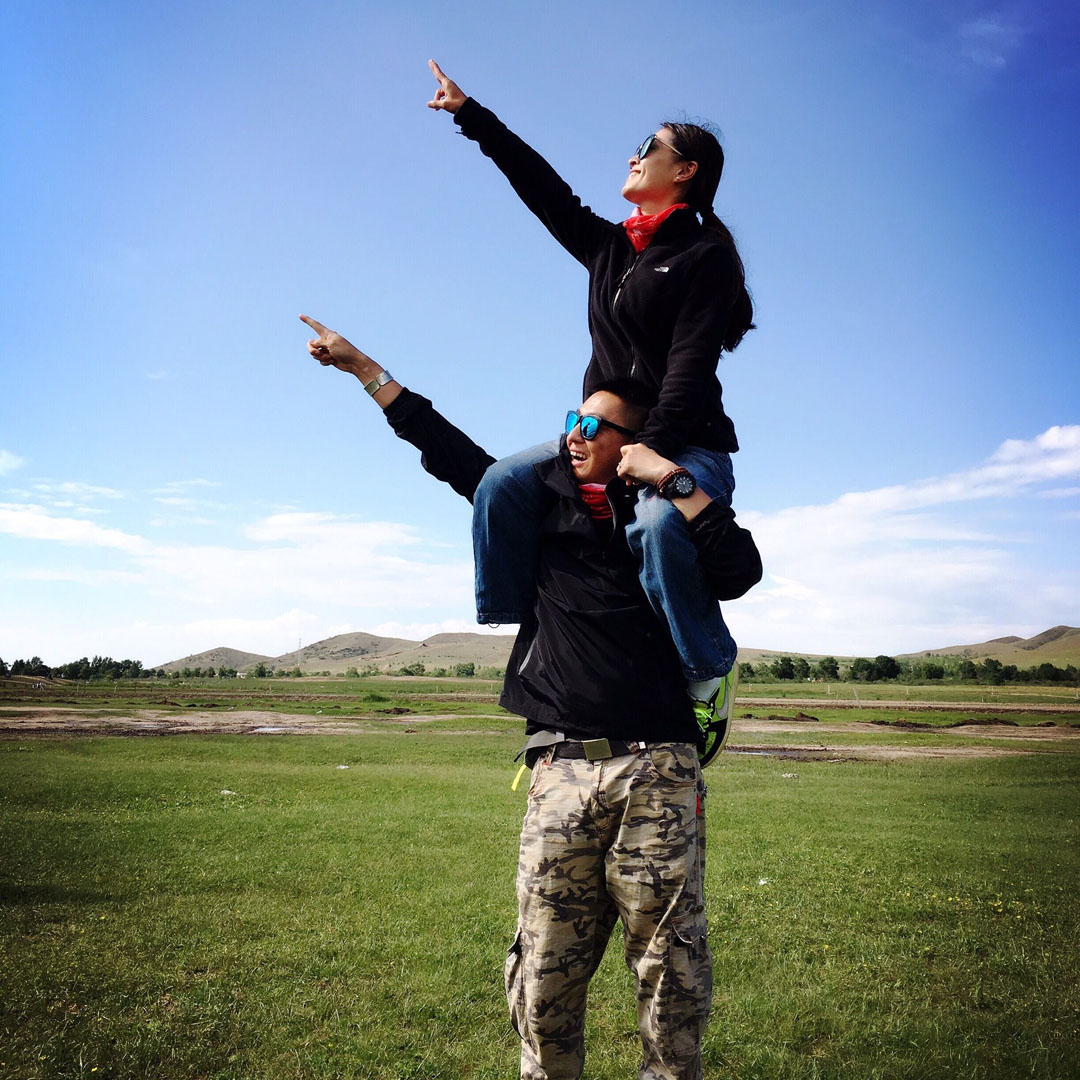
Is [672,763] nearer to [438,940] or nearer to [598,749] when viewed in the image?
[598,749]

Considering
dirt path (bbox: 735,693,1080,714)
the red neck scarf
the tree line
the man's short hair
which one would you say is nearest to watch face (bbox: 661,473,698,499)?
the man's short hair

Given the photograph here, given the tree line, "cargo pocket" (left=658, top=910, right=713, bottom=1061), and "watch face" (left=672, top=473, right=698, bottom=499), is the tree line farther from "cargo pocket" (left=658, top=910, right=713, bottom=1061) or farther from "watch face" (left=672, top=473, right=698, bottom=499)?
"watch face" (left=672, top=473, right=698, bottom=499)

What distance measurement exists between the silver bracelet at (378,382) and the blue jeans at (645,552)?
1.63 ft

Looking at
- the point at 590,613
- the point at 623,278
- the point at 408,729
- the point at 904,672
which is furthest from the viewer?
the point at 904,672

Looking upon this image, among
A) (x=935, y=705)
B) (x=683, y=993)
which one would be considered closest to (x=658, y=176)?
(x=683, y=993)

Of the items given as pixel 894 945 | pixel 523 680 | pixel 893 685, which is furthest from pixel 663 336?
pixel 893 685

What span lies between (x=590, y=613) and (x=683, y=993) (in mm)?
1159

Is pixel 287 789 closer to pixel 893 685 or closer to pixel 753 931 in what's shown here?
pixel 753 931

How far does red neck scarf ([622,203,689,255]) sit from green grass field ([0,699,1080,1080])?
15.4ft

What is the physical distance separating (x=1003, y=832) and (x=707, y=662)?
14.4m

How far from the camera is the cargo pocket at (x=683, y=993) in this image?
2195 millimetres

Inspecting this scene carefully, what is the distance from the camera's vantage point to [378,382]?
103 inches

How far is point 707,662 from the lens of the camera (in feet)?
7.48

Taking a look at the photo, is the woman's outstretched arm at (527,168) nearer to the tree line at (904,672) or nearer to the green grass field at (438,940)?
the green grass field at (438,940)
